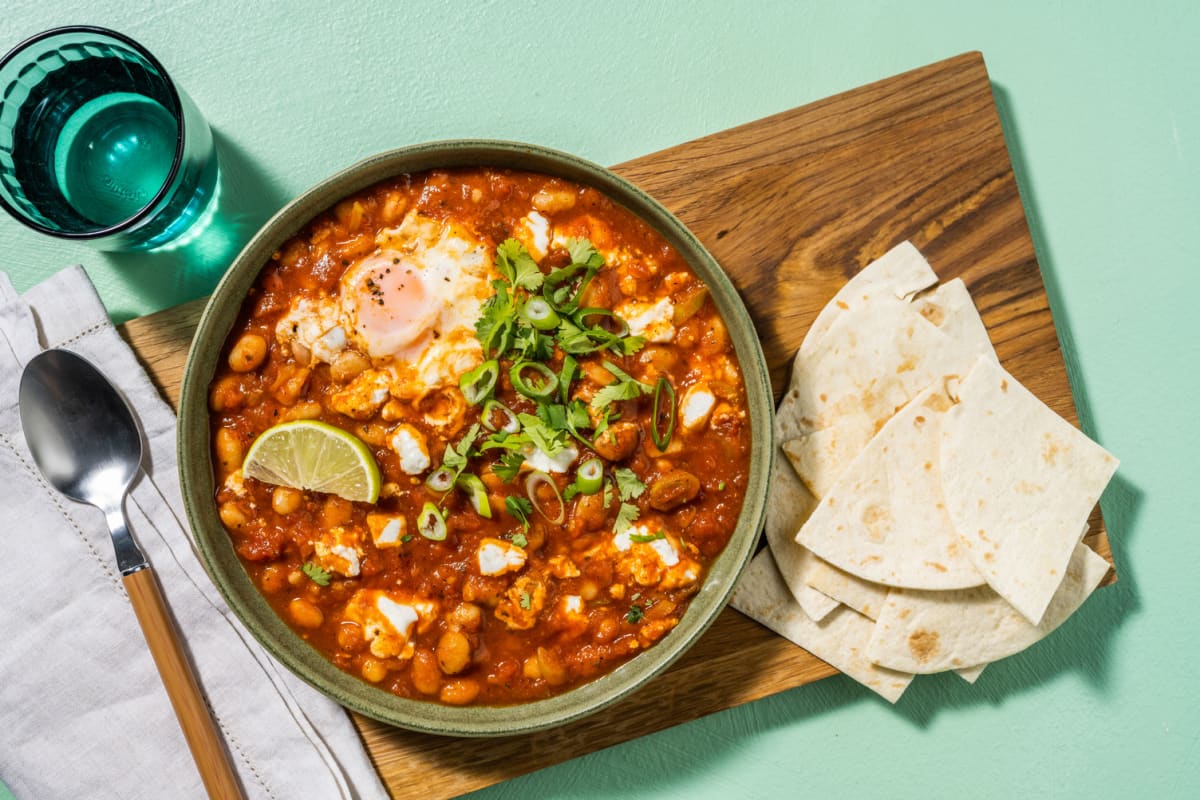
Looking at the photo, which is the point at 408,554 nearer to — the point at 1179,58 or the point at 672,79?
the point at 672,79

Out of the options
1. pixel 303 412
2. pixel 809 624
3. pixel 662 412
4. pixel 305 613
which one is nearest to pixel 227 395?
pixel 303 412

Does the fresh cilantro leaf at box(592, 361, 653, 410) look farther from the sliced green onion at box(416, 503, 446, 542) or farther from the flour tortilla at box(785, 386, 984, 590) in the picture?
the flour tortilla at box(785, 386, 984, 590)

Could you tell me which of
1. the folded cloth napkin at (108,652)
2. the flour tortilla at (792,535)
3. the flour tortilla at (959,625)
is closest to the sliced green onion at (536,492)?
the flour tortilla at (792,535)

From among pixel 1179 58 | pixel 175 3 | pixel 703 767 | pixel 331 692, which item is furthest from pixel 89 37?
pixel 1179 58

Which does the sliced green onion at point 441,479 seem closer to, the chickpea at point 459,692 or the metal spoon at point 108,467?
the chickpea at point 459,692

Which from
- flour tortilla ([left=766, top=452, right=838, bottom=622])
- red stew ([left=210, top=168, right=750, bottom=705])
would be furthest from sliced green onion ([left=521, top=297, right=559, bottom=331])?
flour tortilla ([left=766, top=452, right=838, bottom=622])
